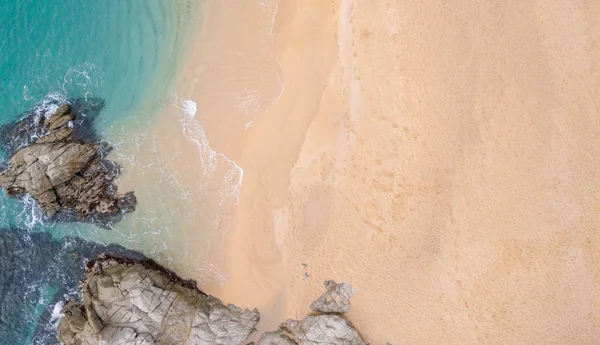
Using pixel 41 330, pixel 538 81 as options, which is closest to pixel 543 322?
pixel 538 81

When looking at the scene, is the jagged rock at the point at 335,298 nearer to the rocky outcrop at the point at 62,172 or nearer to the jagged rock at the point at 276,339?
the jagged rock at the point at 276,339

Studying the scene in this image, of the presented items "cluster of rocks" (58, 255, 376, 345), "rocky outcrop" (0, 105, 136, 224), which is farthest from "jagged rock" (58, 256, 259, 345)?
"rocky outcrop" (0, 105, 136, 224)

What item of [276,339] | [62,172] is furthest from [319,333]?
[62,172]

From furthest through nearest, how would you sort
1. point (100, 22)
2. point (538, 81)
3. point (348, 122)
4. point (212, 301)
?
1. point (100, 22)
2. point (212, 301)
3. point (348, 122)
4. point (538, 81)

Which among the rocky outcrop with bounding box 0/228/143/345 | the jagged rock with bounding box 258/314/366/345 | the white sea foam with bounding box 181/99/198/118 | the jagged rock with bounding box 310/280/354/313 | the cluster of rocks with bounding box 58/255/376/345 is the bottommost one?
the rocky outcrop with bounding box 0/228/143/345

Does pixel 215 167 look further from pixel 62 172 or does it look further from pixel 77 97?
pixel 77 97

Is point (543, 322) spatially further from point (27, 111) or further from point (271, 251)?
point (27, 111)

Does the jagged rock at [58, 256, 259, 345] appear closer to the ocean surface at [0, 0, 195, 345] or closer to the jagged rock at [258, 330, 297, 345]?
the jagged rock at [258, 330, 297, 345]
